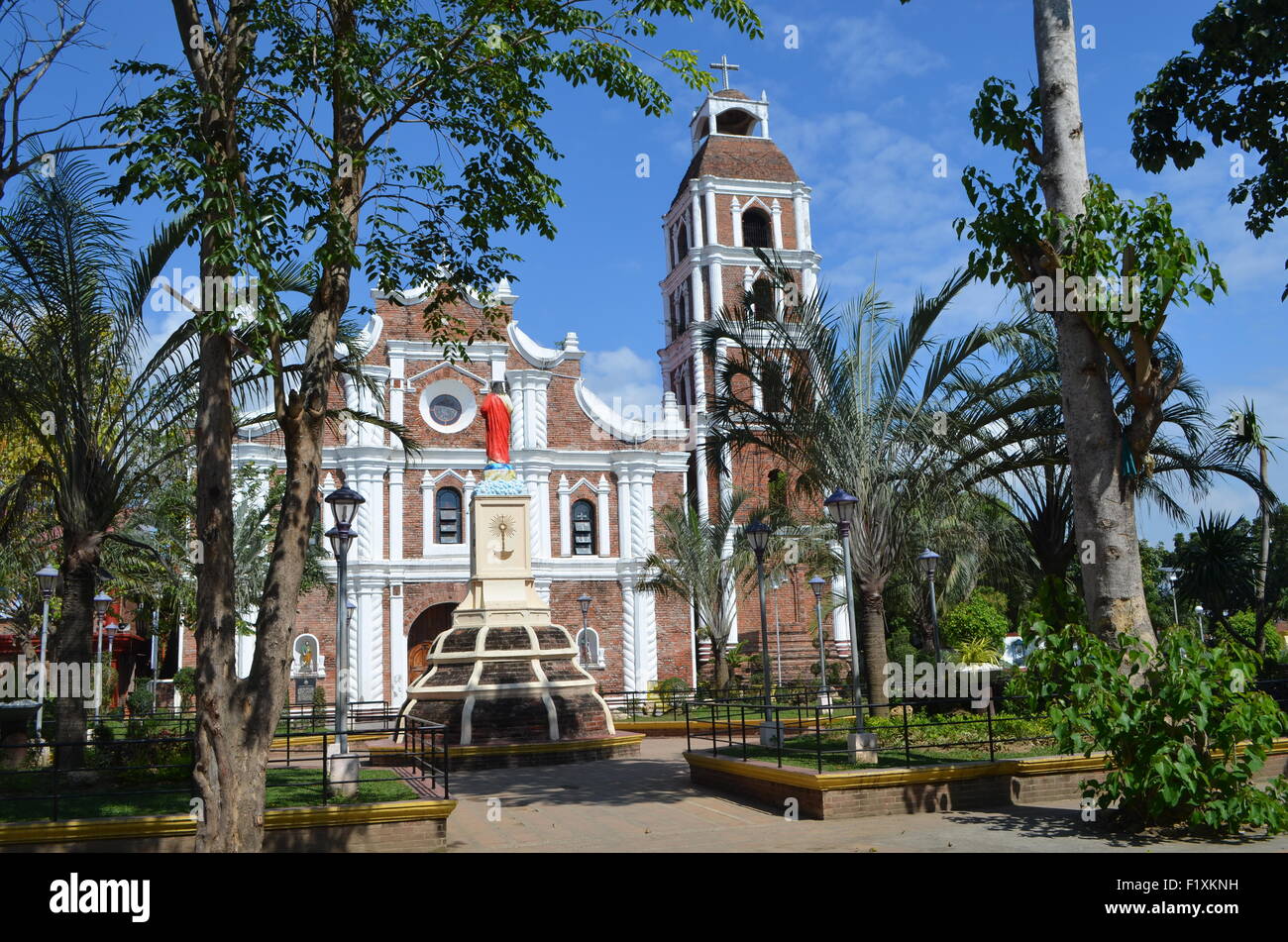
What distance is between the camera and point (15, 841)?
8422 millimetres

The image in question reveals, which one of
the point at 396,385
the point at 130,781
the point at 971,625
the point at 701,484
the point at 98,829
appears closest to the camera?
the point at 98,829

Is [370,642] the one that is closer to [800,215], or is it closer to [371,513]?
[371,513]

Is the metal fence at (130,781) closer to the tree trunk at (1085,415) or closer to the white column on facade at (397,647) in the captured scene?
the tree trunk at (1085,415)

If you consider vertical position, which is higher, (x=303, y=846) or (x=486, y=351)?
(x=486, y=351)

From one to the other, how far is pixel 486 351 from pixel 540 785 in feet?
72.6

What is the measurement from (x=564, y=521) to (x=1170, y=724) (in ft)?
89.5

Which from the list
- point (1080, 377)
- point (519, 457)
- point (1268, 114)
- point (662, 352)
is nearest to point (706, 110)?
point (662, 352)

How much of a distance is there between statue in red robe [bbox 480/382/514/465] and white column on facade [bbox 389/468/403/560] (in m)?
13.0

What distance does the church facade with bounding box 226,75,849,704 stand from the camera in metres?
32.2

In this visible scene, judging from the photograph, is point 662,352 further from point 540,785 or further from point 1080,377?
point 1080,377

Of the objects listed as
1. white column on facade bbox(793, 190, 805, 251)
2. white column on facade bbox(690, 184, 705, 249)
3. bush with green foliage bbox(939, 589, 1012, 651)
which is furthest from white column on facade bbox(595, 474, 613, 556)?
white column on facade bbox(793, 190, 805, 251)

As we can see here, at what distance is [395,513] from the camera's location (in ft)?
109

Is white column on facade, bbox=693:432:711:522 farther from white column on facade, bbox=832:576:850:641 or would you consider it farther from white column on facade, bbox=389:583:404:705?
white column on facade, bbox=389:583:404:705

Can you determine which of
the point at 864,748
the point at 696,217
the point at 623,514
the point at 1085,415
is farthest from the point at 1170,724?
the point at 696,217
